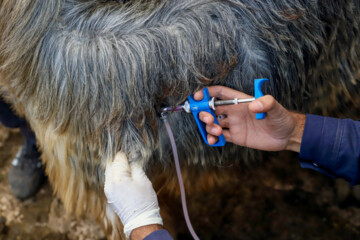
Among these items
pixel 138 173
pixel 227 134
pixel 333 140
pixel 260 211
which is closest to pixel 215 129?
pixel 227 134

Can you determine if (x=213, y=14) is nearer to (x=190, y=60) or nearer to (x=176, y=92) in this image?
(x=190, y=60)

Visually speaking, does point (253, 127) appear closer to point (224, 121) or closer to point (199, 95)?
point (224, 121)

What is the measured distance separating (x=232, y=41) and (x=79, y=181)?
75 cm

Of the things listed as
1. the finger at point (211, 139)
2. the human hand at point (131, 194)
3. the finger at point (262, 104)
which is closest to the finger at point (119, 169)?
the human hand at point (131, 194)

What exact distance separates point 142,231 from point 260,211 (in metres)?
1.04

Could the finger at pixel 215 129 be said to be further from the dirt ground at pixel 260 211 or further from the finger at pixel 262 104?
the dirt ground at pixel 260 211

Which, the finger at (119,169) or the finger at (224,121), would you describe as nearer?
the finger at (119,169)

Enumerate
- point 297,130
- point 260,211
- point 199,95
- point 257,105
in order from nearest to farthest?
point 257,105, point 199,95, point 297,130, point 260,211

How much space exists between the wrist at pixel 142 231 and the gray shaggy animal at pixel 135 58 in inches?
8.4

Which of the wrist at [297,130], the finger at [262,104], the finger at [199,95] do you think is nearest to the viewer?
the finger at [262,104]

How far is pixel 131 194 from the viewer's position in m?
1.29

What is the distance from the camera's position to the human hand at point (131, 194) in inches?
50.5

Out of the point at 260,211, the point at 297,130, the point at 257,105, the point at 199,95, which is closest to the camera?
the point at 257,105

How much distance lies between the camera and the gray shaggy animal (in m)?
1.23
